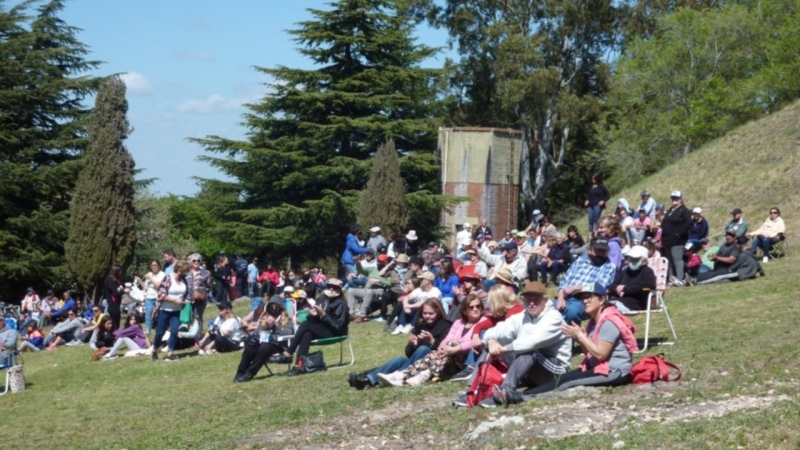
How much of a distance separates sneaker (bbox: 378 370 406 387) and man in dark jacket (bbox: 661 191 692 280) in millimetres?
10057

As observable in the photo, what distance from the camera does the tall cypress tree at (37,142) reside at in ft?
134

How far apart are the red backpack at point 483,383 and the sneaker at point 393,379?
205cm

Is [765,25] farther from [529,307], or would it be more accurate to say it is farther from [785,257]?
[529,307]

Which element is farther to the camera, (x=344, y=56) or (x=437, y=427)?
(x=344, y=56)

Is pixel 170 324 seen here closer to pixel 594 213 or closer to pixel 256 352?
pixel 256 352

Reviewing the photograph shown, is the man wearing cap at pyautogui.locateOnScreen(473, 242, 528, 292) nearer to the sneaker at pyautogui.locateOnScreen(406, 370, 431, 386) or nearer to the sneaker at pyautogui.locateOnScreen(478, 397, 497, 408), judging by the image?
the sneaker at pyautogui.locateOnScreen(406, 370, 431, 386)

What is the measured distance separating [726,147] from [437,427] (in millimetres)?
27925

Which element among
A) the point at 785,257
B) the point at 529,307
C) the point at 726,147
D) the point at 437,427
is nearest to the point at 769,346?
the point at 529,307

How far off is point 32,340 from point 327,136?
20.5 metres

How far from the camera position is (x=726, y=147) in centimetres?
3522

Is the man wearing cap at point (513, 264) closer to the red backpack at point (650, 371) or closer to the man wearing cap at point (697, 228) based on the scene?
the man wearing cap at point (697, 228)

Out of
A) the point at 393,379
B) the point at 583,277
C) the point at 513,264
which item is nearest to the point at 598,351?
the point at 583,277

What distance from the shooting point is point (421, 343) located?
13.0 m

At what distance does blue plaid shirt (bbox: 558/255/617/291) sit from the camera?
12.5 metres
